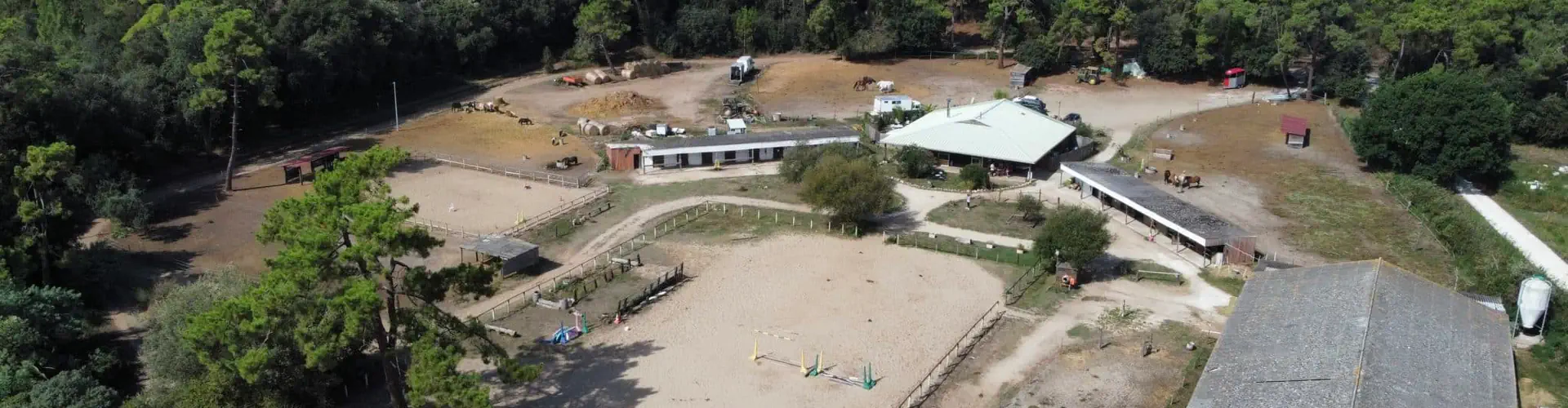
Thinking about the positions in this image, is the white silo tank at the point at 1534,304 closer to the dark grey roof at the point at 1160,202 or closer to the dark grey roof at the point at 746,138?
the dark grey roof at the point at 1160,202

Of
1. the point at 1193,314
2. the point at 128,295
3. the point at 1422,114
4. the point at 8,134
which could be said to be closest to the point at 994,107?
the point at 1422,114

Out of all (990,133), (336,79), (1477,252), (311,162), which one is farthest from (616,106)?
(1477,252)

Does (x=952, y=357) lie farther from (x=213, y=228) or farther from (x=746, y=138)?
(x=213, y=228)

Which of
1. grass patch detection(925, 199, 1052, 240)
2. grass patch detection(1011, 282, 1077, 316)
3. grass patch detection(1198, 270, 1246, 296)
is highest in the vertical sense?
grass patch detection(925, 199, 1052, 240)

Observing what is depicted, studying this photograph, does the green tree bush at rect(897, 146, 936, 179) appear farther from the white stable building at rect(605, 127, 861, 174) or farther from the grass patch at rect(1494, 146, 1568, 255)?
the grass patch at rect(1494, 146, 1568, 255)

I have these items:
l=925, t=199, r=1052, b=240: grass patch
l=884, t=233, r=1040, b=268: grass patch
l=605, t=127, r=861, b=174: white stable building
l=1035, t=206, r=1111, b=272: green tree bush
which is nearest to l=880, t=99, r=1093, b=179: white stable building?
l=605, t=127, r=861, b=174: white stable building

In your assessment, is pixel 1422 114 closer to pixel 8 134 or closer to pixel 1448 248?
pixel 1448 248
